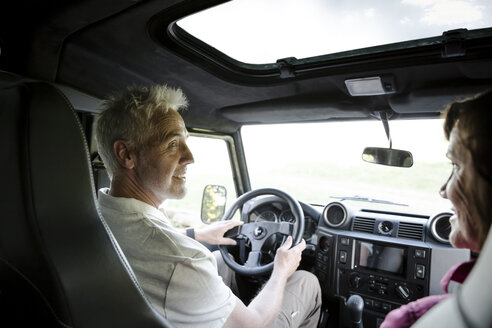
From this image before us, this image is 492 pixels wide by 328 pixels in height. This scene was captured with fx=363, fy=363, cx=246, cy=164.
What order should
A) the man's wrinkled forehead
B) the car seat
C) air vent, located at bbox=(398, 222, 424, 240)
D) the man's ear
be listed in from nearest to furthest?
1. the car seat
2. the man's ear
3. the man's wrinkled forehead
4. air vent, located at bbox=(398, 222, 424, 240)

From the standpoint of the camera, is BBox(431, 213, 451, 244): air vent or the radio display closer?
BBox(431, 213, 451, 244): air vent

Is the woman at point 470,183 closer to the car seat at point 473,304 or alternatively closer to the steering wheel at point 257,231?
the car seat at point 473,304

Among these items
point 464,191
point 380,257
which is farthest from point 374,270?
point 464,191

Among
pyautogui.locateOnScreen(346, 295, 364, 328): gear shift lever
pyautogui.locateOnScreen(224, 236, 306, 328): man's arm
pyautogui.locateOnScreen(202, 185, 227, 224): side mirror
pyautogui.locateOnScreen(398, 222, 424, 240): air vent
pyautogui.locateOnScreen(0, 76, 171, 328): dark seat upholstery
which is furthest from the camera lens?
pyautogui.locateOnScreen(202, 185, 227, 224): side mirror

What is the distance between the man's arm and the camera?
167 cm

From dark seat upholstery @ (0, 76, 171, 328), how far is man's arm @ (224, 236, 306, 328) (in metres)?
0.68

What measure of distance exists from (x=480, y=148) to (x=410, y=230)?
238cm

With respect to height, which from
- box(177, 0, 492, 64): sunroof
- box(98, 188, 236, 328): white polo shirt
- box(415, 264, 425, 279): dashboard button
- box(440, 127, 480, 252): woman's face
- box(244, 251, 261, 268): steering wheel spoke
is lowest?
box(244, 251, 261, 268): steering wheel spoke

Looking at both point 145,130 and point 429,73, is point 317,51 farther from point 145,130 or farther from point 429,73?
point 145,130

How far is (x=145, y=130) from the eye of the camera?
1912mm

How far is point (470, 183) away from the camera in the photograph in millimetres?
620

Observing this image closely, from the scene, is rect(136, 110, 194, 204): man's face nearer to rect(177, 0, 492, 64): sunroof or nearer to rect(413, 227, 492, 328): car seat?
rect(177, 0, 492, 64): sunroof

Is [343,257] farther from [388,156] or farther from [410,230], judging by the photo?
[388,156]

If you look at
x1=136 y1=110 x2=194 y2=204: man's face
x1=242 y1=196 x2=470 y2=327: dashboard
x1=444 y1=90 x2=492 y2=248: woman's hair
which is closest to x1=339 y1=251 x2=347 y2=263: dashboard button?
x1=242 y1=196 x2=470 y2=327: dashboard
